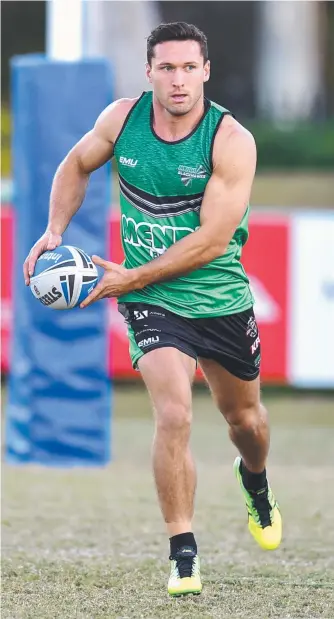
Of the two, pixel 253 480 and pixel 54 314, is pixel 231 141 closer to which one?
pixel 253 480

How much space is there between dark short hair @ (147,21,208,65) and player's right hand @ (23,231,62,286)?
892mm

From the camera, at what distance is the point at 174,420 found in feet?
17.9

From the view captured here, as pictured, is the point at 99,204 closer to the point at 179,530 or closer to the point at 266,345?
the point at 266,345

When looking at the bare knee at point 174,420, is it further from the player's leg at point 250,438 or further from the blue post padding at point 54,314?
the blue post padding at point 54,314

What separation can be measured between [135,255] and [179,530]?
1.23 m

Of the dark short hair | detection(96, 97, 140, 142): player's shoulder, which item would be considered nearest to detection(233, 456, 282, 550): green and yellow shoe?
detection(96, 97, 140, 142): player's shoulder

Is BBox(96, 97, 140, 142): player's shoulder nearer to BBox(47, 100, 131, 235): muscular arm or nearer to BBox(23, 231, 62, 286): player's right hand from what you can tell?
BBox(47, 100, 131, 235): muscular arm

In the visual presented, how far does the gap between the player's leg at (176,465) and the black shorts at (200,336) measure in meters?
0.17

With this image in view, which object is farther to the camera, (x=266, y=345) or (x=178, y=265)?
(x=266, y=345)

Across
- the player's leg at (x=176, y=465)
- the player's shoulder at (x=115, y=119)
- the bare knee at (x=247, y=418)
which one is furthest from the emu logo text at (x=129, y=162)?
the bare knee at (x=247, y=418)

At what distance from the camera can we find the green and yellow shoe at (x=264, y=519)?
6484mm

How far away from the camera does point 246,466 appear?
651cm

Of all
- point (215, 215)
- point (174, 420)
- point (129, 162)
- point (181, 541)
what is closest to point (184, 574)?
point (181, 541)

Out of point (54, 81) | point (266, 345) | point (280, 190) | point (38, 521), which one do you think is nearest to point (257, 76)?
point (280, 190)
